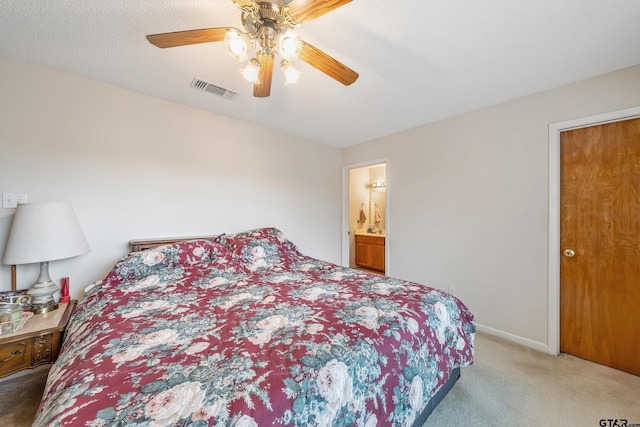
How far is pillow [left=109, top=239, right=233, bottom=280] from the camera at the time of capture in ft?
5.88

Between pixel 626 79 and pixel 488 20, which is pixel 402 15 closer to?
pixel 488 20

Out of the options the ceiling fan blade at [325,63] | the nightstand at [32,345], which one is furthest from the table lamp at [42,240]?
the ceiling fan blade at [325,63]

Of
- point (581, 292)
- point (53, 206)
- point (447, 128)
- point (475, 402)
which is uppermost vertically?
point (447, 128)

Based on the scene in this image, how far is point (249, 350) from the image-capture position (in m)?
0.96

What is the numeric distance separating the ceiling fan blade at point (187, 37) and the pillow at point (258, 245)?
1.67 m

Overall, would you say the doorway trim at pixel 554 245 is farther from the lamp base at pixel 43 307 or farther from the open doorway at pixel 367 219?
the lamp base at pixel 43 307

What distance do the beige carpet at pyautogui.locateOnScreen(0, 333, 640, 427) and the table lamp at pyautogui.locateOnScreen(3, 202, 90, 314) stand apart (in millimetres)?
569

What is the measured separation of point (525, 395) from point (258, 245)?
2356mm

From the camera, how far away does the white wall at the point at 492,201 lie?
6.93 ft

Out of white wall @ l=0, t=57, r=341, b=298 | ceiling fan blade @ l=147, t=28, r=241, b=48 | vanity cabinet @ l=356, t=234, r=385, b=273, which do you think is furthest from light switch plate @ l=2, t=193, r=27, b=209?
vanity cabinet @ l=356, t=234, r=385, b=273

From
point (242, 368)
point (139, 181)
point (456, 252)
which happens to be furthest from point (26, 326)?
point (456, 252)

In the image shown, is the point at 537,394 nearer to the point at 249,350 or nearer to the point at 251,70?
the point at 249,350

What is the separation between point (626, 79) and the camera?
1785 millimetres

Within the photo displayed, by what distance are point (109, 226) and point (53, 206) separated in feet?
1.62
